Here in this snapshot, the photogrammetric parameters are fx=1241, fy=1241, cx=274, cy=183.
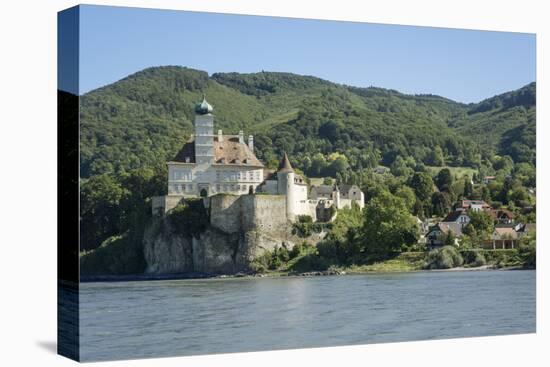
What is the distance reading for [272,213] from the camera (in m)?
30.9

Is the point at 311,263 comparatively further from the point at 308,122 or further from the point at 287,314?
the point at 287,314

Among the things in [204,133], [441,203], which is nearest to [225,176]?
[204,133]

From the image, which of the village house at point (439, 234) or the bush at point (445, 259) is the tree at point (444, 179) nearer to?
the village house at point (439, 234)

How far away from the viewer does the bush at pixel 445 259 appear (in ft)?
95.2

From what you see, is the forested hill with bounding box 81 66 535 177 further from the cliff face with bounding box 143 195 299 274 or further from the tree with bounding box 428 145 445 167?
the cliff face with bounding box 143 195 299 274

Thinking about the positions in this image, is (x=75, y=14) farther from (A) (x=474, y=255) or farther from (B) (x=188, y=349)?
(A) (x=474, y=255)

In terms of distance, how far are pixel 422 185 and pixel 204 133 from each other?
791 cm

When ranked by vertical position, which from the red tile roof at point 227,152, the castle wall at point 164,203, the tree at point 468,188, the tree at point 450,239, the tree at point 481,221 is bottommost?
the tree at point 450,239

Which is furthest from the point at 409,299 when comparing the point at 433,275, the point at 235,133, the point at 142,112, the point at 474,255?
the point at 142,112

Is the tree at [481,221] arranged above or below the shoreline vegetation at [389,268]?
above

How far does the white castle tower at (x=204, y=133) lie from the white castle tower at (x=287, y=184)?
265cm

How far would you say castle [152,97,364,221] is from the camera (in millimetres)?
29828

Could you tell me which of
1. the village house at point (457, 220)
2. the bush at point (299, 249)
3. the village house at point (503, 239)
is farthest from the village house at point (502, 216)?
the bush at point (299, 249)

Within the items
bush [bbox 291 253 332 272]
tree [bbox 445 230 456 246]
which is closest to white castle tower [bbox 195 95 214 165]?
bush [bbox 291 253 332 272]
